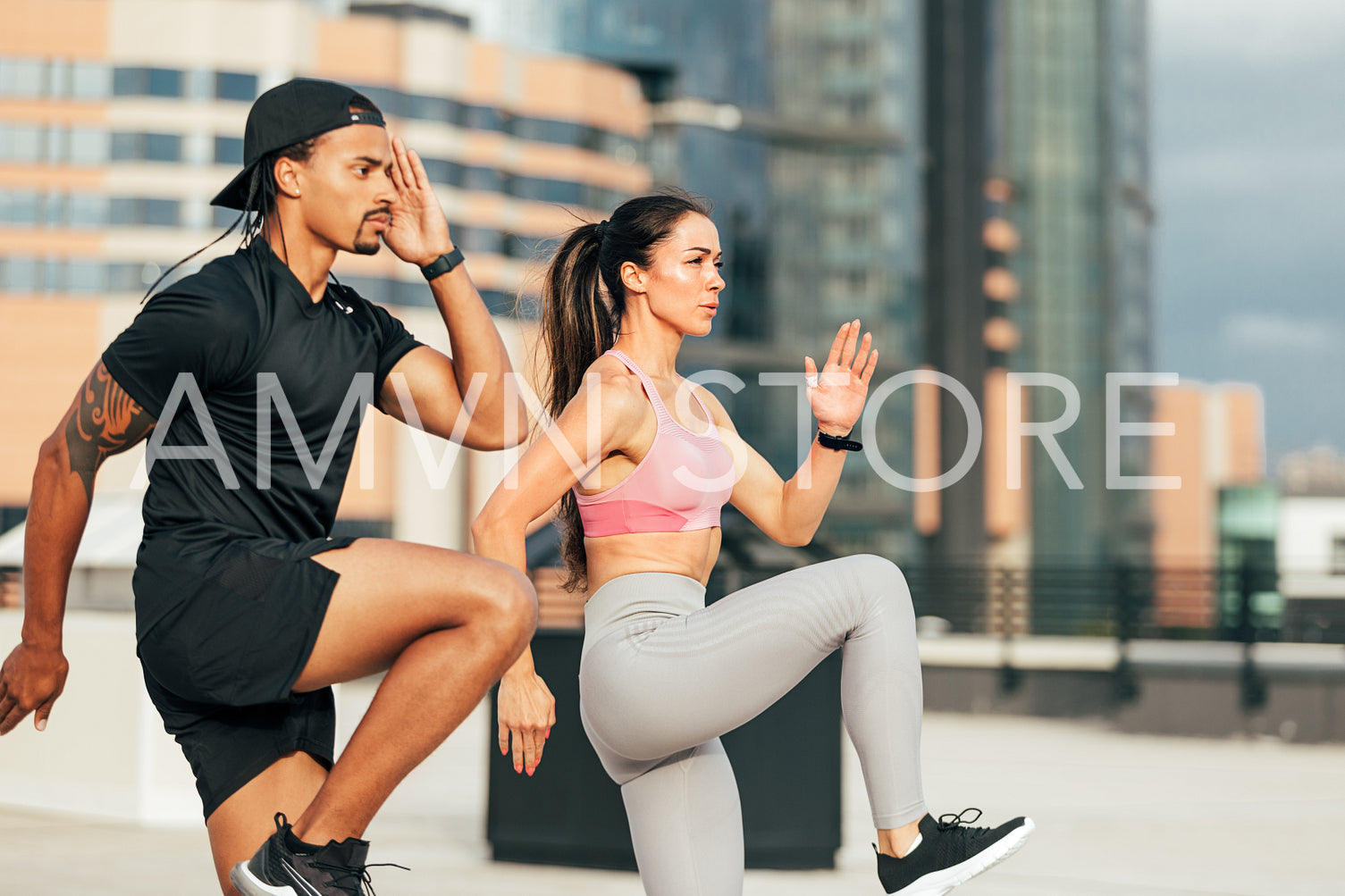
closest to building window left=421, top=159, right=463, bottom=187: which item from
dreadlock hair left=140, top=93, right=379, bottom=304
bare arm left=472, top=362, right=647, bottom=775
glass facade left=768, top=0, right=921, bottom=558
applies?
glass facade left=768, top=0, right=921, bottom=558

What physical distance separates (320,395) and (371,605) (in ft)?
1.56

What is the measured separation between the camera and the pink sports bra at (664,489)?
9.55 feet

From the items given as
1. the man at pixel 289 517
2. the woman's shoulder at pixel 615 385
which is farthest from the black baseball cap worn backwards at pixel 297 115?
the woman's shoulder at pixel 615 385

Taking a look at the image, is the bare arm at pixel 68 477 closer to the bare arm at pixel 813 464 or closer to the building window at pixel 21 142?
the bare arm at pixel 813 464

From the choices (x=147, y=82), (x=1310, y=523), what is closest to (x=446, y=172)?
(x=147, y=82)

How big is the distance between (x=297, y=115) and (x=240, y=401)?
1.74 ft

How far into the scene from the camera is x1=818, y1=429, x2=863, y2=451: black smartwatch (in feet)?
10.1

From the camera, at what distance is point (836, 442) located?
3.08 meters

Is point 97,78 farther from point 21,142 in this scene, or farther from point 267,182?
point 267,182

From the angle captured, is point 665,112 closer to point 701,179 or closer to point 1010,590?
point 701,179

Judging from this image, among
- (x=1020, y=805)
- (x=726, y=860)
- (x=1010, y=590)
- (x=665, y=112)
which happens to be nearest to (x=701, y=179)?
(x=665, y=112)

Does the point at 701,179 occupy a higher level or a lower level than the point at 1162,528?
higher

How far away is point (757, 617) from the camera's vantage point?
2.65 meters

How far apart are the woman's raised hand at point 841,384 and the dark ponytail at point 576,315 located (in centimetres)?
48
